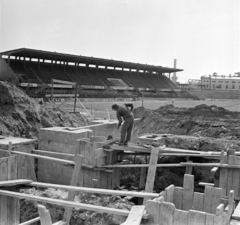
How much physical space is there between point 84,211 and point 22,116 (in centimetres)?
754

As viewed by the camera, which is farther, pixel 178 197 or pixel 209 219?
pixel 178 197

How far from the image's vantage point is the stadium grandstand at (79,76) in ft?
134

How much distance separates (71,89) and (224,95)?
38.6m

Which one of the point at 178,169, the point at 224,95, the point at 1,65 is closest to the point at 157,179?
the point at 178,169

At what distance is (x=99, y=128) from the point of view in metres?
13.8

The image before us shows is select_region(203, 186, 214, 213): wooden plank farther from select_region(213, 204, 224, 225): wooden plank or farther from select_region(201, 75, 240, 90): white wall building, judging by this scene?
select_region(201, 75, 240, 90): white wall building

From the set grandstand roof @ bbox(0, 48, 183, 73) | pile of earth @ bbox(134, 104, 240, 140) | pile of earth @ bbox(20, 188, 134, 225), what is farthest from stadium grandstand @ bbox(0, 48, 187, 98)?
pile of earth @ bbox(20, 188, 134, 225)

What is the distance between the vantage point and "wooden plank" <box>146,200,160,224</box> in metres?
4.47

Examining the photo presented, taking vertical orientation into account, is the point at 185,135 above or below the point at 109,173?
above

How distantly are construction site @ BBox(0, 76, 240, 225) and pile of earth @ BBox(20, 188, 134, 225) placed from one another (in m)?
0.03

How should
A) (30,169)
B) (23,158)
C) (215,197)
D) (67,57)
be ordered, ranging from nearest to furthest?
(215,197) → (23,158) → (30,169) → (67,57)

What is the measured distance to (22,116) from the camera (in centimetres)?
1471

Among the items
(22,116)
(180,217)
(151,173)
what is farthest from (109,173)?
(22,116)

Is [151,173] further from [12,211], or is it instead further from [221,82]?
[221,82]
